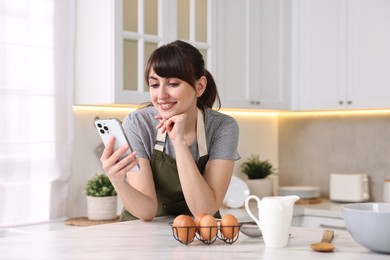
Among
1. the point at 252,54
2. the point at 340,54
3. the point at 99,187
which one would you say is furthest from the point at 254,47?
the point at 99,187

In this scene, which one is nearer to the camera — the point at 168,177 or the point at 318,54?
the point at 168,177

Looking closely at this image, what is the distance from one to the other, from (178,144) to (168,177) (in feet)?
0.64

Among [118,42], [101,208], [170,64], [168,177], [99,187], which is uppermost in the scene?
[118,42]

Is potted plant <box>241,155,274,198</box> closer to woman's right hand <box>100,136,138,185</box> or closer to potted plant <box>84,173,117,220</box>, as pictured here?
potted plant <box>84,173,117,220</box>

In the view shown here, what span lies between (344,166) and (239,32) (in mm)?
1188

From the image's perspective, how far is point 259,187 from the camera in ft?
13.7

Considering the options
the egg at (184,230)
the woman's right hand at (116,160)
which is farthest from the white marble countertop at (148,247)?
the woman's right hand at (116,160)

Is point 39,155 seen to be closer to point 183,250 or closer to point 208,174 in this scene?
point 208,174

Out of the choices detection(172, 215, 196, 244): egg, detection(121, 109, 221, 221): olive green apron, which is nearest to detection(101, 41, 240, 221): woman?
detection(121, 109, 221, 221): olive green apron

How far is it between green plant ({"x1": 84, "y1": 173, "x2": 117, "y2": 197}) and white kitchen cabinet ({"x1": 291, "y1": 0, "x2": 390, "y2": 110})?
5.08 ft

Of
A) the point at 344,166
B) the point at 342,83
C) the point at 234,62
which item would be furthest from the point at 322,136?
the point at 234,62

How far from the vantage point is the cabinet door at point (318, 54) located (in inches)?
157

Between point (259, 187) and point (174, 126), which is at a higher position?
point (174, 126)

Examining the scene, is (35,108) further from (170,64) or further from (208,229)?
(208,229)
